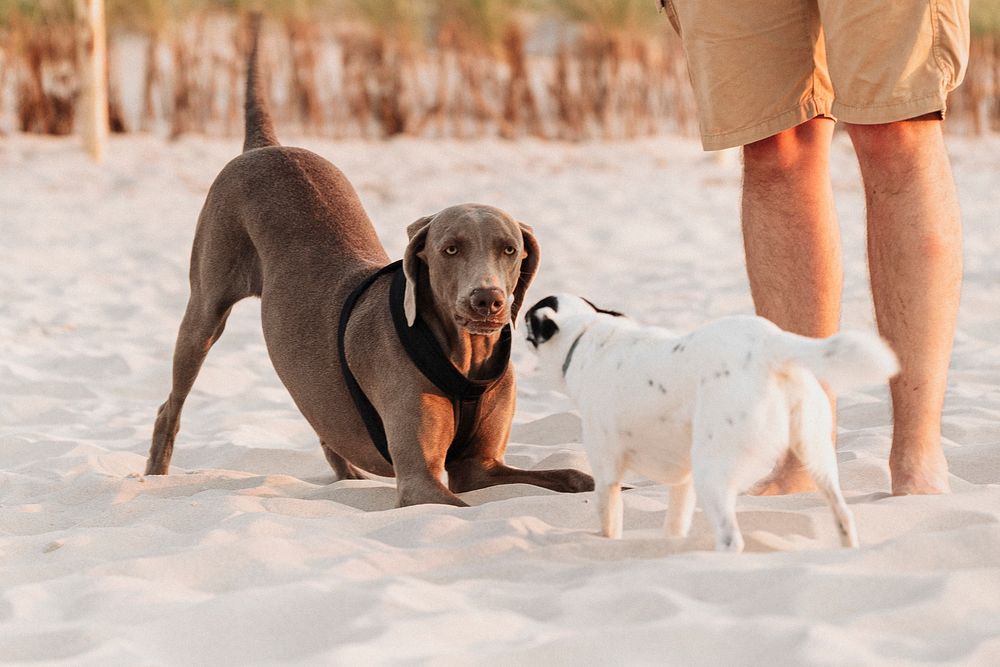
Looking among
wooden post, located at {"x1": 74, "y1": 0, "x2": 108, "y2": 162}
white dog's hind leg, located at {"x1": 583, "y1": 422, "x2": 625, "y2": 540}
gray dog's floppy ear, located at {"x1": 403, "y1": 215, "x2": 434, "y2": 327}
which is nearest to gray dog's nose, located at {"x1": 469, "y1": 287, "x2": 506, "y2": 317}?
gray dog's floppy ear, located at {"x1": 403, "y1": 215, "x2": 434, "y2": 327}

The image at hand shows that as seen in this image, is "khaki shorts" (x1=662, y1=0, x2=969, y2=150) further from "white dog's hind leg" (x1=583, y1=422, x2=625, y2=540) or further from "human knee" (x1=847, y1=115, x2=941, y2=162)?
"white dog's hind leg" (x1=583, y1=422, x2=625, y2=540)

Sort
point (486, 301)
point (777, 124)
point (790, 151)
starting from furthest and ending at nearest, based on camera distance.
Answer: point (790, 151), point (777, 124), point (486, 301)

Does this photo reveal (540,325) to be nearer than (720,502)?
No

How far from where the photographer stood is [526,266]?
3879 millimetres

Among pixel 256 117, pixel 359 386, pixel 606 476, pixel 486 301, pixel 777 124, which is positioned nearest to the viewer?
pixel 606 476

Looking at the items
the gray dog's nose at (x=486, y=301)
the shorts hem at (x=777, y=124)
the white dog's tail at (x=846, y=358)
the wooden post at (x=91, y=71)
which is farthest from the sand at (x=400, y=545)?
the wooden post at (x=91, y=71)

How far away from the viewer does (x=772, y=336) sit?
246 centimetres

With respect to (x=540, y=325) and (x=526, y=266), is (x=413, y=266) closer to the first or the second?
(x=526, y=266)

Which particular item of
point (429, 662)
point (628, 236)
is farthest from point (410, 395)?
point (628, 236)

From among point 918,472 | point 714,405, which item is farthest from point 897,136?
point 714,405

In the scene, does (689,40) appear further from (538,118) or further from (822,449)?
(538,118)

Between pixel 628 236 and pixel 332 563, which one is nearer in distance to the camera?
pixel 332 563

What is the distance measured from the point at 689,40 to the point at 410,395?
1332mm

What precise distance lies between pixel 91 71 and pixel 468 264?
10.5 meters
